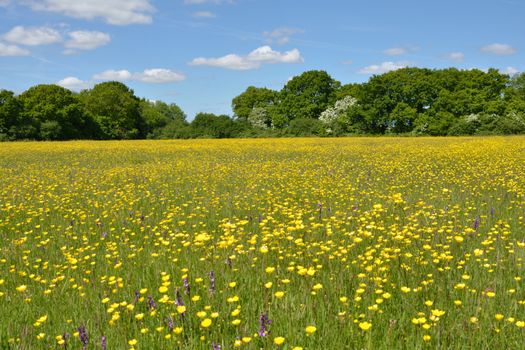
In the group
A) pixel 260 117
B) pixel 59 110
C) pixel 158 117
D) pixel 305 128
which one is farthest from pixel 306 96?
pixel 59 110

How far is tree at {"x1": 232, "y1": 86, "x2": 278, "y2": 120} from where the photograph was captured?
98875 mm

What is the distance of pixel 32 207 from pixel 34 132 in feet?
191

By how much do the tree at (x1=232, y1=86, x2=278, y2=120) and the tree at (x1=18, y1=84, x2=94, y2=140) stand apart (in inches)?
1398

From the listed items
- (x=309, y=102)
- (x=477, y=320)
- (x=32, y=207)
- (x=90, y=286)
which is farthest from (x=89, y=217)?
(x=309, y=102)

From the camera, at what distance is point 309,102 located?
8531 centimetres

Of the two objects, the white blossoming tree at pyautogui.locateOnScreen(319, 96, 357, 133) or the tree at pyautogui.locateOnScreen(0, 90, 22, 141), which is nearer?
the tree at pyautogui.locateOnScreen(0, 90, 22, 141)

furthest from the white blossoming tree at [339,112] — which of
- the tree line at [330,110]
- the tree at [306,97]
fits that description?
the tree at [306,97]

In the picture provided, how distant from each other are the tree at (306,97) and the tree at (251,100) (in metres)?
7.64

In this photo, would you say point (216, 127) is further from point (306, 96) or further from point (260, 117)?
point (306, 96)

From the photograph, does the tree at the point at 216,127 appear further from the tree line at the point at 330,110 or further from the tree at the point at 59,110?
the tree at the point at 59,110

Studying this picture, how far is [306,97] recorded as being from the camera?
282 feet

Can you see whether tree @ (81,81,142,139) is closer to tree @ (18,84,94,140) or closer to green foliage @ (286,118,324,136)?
tree @ (18,84,94,140)

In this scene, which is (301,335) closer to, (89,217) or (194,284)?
(194,284)

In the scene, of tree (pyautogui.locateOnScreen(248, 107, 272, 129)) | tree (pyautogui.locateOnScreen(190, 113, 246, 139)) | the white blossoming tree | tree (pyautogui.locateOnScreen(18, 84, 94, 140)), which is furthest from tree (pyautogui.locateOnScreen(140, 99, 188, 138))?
the white blossoming tree
